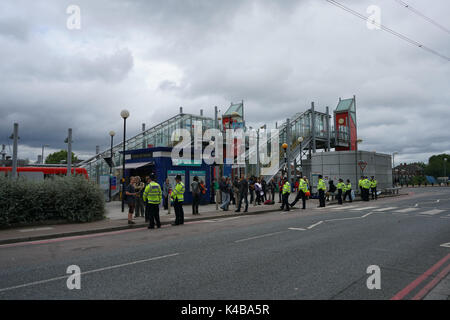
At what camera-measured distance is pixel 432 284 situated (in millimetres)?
5109

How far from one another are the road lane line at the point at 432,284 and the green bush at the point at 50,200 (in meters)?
11.9

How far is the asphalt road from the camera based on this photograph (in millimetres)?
4793

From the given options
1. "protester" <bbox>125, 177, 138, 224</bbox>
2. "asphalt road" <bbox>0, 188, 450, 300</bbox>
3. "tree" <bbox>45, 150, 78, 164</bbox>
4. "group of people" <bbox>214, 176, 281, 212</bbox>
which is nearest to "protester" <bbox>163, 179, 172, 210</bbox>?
"group of people" <bbox>214, 176, 281, 212</bbox>

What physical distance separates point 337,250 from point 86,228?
8526mm

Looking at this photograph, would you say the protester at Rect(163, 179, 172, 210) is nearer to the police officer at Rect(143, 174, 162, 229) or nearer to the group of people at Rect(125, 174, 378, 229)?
the group of people at Rect(125, 174, 378, 229)

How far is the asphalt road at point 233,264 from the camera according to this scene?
479cm

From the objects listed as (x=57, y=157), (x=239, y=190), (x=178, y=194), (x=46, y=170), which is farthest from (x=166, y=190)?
(x=57, y=157)

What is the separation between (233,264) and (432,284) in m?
3.29

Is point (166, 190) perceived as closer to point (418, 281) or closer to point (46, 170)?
point (46, 170)

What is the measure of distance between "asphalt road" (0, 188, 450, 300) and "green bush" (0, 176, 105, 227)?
2844 millimetres

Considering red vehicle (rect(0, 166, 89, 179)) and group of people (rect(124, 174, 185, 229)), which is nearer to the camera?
group of people (rect(124, 174, 185, 229))

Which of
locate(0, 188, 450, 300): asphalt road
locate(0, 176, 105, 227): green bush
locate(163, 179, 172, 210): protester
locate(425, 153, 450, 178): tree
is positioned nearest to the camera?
locate(0, 188, 450, 300): asphalt road

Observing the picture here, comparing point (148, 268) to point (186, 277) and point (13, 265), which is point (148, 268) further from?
point (13, 265)
